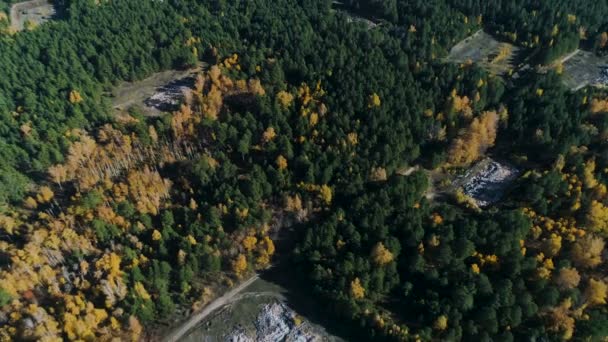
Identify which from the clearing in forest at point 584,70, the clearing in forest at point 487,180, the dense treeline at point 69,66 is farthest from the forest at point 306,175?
the clearing in forest at point 584,70

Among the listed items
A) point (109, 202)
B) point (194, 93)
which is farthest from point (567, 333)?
point (194, 93)

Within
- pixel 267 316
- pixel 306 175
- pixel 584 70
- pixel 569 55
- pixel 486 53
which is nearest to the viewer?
pixel 267 316

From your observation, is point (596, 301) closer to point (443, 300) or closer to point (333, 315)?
point (443, 300)

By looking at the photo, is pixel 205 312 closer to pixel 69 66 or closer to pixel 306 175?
pixel 306 175

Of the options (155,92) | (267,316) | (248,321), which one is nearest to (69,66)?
(155,92)

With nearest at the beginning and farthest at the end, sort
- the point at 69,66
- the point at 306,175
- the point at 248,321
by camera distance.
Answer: the point at 248,321
the point at 306,175
the point at 69,66

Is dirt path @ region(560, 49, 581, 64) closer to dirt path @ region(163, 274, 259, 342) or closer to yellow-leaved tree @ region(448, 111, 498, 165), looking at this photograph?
yellow-leaved tree @ region(448, 111, 498, 165)

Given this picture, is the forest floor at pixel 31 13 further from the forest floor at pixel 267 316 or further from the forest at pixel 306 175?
the forest floor at pixel 267 316
